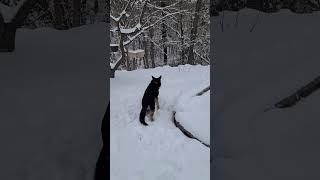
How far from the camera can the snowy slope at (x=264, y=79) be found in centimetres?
197

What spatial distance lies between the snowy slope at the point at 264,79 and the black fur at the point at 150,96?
0.83 ft

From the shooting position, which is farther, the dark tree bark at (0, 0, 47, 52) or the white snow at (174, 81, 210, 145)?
the white snow at (174, 81, 210, 145)

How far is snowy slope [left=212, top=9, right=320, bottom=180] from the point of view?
197 cm

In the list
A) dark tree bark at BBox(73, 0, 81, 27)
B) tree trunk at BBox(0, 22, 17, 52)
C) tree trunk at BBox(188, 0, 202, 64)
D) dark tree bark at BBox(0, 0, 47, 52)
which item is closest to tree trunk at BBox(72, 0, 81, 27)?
dark tree bark at BBox(73, 0, 81, 27)

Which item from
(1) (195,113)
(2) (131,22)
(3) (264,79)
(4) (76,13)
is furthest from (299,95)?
(4) (76,13)

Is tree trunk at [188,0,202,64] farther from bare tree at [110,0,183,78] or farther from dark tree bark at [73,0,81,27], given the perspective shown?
dark tree bark at [73,0,81,27]

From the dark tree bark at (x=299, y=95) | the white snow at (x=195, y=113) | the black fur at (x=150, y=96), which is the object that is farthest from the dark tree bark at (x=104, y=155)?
the dark tree bark at (x=299, y=95)

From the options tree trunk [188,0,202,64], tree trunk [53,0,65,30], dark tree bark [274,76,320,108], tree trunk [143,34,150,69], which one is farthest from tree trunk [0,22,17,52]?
dark tree bark [274,76,320,108]

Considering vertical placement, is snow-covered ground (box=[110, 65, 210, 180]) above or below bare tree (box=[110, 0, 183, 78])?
below

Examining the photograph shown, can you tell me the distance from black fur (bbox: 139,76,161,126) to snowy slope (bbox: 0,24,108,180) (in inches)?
7.1

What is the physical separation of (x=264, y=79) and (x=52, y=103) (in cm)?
89

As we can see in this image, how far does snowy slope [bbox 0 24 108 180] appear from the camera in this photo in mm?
1850

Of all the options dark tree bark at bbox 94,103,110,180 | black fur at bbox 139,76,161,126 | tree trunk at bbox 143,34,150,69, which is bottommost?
dark tree bark at bbox 94,103,110,180

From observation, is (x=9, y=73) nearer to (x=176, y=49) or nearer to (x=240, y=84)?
(x=176, y=49)
